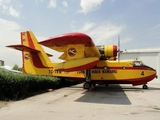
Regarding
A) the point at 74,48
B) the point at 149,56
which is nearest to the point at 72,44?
the point at 74,48

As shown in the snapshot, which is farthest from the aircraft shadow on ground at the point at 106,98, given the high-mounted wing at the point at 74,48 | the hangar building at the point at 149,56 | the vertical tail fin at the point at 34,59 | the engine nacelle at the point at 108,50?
the hangar building at the point at 149,56

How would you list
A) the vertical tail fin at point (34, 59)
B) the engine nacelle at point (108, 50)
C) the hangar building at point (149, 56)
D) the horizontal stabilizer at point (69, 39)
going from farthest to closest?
the hangar building at point (149, 56) < the vertical tail fin at point (34, 59) < the engine nacelle at point (108, 50) < the horizontal stabilizer at point (69, 39)

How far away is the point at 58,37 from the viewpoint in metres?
11.0

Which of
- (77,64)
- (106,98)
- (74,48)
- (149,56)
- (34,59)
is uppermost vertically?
(149,56)

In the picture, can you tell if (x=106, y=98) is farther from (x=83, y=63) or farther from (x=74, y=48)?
(x=74, y=48)

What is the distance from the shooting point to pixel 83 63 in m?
12.4

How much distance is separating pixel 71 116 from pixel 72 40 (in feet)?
20.0

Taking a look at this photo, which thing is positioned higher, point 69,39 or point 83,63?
point 69,39

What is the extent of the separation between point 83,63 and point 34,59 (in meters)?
7.83

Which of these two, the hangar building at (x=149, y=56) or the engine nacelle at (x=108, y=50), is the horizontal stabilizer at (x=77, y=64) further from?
the hangar building at (x=149, y=56)

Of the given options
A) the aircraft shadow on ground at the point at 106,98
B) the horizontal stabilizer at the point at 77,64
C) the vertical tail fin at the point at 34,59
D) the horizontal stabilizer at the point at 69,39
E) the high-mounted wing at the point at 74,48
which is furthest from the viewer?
the vertical tail fin at the point at 34,59

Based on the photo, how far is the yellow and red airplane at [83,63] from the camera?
40.3 feet

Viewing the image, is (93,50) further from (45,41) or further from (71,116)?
(71,116)

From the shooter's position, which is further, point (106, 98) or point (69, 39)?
point (69, 39)
